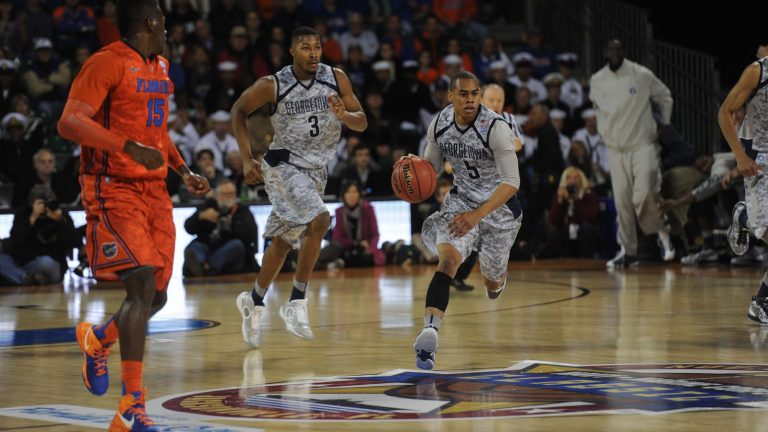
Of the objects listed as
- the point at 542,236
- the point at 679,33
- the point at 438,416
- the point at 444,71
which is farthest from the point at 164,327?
the point at 679,33

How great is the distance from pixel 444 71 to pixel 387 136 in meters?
1.90

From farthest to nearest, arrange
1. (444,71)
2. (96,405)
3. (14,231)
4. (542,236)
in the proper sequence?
(444,71), (542,236), (14,231), (96,405)

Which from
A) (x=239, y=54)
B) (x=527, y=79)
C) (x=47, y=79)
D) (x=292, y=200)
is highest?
(x=239, y=54)

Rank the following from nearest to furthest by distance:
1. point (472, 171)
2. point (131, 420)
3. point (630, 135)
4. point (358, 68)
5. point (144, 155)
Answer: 1. point (131, 420)
2. point (144, 155)
3. point (472, 171)
4. point (630, 135)
5. point (358, 68)

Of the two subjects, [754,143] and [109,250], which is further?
[754,143]

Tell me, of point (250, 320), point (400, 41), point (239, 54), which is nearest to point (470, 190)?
point (250, 320)

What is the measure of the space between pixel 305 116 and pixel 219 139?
27.8 feet

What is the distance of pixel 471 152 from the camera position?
7.74m

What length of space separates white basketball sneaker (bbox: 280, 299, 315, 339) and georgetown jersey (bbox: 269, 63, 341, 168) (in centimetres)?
95

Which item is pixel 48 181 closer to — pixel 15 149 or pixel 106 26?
pixel 15 149

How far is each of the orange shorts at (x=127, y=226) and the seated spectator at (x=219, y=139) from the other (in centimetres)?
1098

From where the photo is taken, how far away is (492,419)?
17.5 ft

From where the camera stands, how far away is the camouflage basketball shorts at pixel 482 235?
770cm

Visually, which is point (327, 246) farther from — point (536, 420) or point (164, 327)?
point (536, 420)
